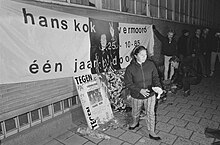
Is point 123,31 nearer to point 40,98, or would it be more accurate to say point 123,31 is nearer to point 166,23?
point 40,98

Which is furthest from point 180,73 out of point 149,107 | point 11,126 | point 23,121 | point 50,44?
point 11,126

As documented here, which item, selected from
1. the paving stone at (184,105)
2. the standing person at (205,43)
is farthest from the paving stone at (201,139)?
the standing person at (205,43)

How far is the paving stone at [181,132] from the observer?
3432 mm

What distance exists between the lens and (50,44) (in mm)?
3076

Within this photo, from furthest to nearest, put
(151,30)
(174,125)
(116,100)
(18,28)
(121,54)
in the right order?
(151,30)
(121,54)
(116,100)
(174,125)
(18,28)

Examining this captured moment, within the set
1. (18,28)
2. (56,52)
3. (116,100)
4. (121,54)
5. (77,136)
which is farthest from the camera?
(121,54)

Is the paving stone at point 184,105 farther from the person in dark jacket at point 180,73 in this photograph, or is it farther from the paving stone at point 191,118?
the person in dark jacket at point 180,73

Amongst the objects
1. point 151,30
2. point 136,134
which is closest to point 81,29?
point 136,134

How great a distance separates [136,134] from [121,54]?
2.15 m

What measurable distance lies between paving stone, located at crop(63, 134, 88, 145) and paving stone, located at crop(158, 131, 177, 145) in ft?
4.65

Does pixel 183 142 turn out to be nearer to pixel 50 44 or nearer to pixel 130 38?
pixel 50 44

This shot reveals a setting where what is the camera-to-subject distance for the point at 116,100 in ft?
14.6

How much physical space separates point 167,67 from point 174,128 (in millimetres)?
3184

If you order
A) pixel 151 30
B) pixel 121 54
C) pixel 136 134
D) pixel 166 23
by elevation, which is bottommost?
pixel 136 134
